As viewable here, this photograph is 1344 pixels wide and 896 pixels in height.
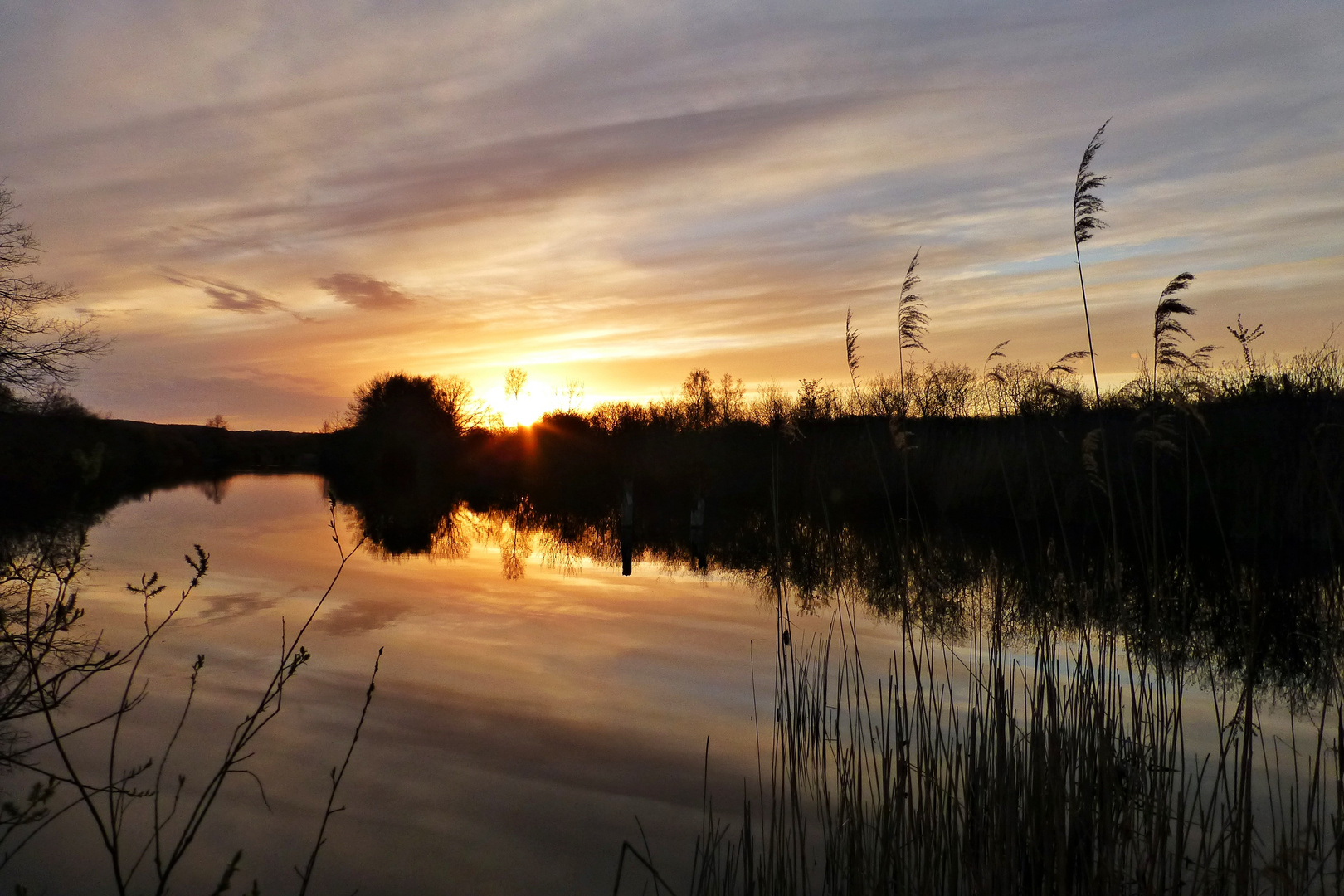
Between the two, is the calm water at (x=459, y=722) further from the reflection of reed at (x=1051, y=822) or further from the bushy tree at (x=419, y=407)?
the bushy tree at (x=419, y=407)

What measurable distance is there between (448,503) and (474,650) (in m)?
19.9

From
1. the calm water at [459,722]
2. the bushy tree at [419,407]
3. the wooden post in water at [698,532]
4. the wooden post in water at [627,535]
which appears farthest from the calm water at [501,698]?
the bushy tree at [419,407]

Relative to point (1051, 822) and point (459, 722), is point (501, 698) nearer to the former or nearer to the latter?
point (459, 722)

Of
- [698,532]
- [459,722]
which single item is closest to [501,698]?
[459,722]

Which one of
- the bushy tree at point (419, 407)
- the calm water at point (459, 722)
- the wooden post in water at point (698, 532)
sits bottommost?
the calm water at point (459, 722)

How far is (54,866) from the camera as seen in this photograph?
3420 millimetres

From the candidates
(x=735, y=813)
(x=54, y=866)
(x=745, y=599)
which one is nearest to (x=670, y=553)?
(x=745, y=599)

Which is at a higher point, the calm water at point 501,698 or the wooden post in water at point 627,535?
the wooden post in water at point 627,535

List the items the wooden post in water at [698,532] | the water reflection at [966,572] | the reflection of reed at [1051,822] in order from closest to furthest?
the reflection of reed at [1051,822] → the water reflection at [966,572] → the wooden post in water at [698,532]

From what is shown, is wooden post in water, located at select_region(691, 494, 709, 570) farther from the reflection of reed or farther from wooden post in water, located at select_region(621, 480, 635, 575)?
the reflection of reed

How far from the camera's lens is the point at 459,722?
539 centimetres


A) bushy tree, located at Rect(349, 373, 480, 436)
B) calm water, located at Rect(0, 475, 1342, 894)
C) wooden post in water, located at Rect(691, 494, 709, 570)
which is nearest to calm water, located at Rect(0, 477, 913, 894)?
calm water, located at Rect(0, 475, 1342, 894)

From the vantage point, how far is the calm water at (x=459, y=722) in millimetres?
3656

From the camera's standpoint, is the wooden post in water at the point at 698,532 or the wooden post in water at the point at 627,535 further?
the wooden post in water at the point at 698,532
